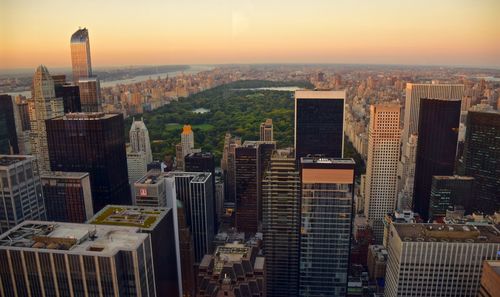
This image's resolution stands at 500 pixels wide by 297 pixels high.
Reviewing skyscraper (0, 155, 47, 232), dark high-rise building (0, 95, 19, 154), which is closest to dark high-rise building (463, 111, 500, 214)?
skyscraper (0, 155, 47, 232)

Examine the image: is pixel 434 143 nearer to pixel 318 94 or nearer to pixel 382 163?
pixel 382 163

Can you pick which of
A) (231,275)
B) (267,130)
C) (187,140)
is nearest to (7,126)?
(187,140)

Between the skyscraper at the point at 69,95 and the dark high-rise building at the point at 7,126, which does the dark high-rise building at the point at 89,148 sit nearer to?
the dark high-rise building at the point at 7,126

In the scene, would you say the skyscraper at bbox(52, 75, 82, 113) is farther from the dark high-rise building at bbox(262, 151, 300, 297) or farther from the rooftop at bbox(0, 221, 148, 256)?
the rooftop at bbox(0, 221, 148, 256)

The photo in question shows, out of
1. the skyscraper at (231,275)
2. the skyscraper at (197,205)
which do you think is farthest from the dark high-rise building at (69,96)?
the skyscraper at (231,275)

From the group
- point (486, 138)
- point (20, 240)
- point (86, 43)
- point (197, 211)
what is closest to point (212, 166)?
point (197, 211)

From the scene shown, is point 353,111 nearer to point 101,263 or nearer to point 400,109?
point 400,109

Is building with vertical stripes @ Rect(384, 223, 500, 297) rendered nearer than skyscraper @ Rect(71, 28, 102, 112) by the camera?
Yes
